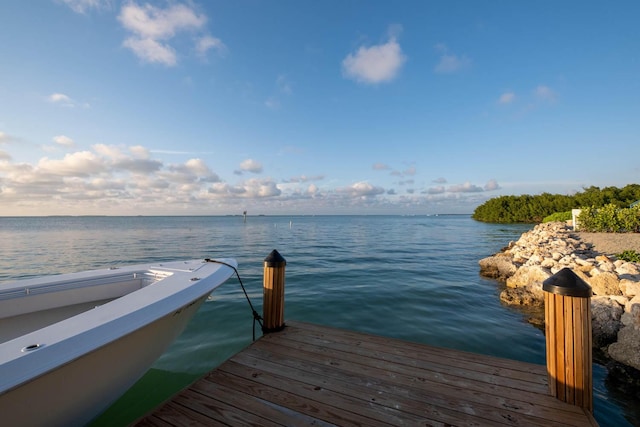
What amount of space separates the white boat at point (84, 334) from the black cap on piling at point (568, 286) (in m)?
3.63

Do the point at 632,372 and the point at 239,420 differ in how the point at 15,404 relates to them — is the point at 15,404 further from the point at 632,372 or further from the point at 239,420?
the point at 632,372

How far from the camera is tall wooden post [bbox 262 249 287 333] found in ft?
13.5

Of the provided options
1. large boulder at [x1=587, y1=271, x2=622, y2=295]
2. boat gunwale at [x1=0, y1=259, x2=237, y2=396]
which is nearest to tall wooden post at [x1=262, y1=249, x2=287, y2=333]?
boat gunwale at [x1=0, y1=259, x2=237, y2=396]

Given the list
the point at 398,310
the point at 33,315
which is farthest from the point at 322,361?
the point at 398,310

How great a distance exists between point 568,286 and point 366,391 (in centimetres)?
205

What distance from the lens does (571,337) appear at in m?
2.51

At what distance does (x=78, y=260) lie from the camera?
16234 millimetres

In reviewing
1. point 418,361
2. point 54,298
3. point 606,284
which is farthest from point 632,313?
point 54,298

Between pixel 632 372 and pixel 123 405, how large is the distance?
7125 millimetres

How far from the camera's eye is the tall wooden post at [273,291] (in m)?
4.12

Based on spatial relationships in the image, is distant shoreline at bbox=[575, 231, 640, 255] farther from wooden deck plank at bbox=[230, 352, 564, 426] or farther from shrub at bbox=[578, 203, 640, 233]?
wooden deck plank at bbox=[230, 352, 564, 426]

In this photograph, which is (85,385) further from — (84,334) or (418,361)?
(418,361)

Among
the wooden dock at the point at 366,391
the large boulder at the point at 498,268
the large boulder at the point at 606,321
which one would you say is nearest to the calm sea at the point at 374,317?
the large boulder at the point at 498,268

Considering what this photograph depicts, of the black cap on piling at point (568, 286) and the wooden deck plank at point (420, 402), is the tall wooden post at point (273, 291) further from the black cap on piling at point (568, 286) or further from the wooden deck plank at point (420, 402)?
the black cap on piling at point (568, 286)
